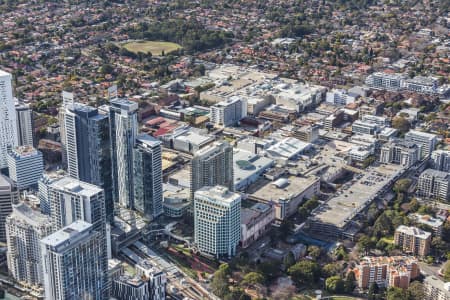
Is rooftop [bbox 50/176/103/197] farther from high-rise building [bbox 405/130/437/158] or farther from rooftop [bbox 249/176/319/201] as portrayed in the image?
high-rise building [bbox 405/130/437/158]

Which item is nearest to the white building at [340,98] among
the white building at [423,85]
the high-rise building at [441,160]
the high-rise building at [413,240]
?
the white building at [423,85]

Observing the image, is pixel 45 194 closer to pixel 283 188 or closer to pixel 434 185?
pixel 283 188

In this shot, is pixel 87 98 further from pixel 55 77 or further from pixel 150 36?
pixel 150 36

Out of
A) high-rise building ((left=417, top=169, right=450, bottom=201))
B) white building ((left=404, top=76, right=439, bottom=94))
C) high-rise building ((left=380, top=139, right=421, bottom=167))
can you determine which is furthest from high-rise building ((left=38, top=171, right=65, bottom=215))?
white building ((left=404, top=76, right=439, bottom=94))

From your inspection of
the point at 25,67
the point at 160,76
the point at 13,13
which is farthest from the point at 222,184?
the point at 13,13

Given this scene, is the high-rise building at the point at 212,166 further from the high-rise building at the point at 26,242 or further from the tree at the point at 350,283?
the tree at the point at 350,283
